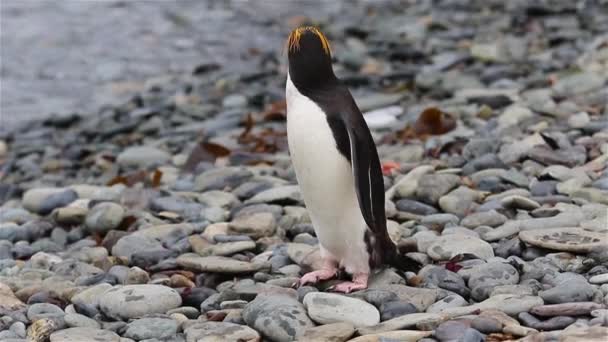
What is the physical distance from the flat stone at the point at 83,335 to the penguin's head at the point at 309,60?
1.27 meters

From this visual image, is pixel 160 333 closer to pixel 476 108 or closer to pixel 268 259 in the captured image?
pixel 268 259

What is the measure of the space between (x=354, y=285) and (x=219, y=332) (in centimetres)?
72

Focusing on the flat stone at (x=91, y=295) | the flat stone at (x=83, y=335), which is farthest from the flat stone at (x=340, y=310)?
the flat stone at (x=91, y=295)

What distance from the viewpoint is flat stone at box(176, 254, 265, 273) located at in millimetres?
4574

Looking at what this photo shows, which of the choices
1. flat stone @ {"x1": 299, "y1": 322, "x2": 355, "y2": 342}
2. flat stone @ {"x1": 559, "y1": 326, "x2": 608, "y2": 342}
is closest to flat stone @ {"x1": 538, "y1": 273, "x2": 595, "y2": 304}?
flat stone @ {"x1": 559, "y1": 326, "x2": 608, "y2": 342}

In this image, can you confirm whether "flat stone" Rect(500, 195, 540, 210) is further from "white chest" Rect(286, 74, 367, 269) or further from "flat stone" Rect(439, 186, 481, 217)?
"white chest" Rect(286, 74, 367, 269)

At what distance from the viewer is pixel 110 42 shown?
1446cm

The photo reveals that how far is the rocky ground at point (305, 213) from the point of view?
3.83 meters

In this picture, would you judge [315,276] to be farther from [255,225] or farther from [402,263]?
[255,225]

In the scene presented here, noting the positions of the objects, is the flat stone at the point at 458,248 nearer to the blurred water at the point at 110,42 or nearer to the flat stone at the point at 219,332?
the flat stone at the point at 219,332

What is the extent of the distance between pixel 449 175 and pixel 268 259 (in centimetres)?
134

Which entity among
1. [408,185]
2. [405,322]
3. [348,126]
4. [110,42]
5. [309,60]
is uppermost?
[309,60]

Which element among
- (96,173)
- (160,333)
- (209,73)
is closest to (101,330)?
(160,333)

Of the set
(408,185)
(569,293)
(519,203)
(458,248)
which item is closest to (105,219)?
(408,185)
